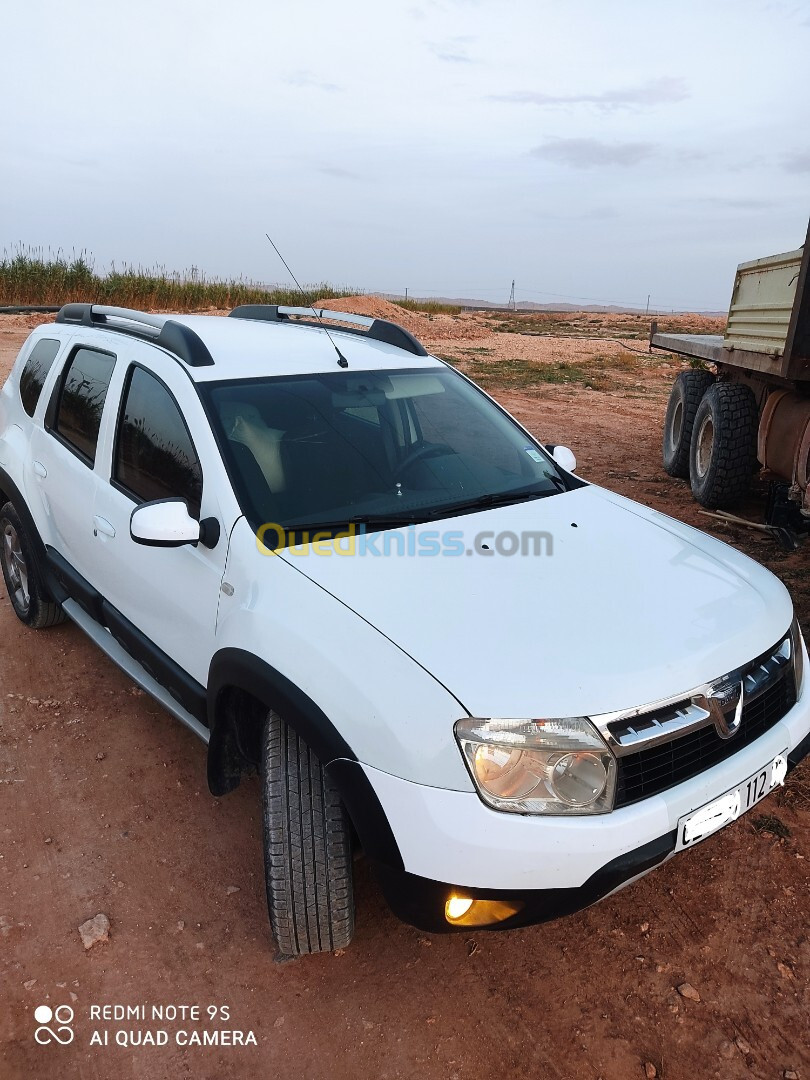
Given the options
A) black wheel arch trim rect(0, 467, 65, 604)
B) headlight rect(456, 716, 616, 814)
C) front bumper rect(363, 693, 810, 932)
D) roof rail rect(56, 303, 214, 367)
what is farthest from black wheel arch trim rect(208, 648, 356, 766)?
black wheel arch trim rect(0, 467, 65, 604)

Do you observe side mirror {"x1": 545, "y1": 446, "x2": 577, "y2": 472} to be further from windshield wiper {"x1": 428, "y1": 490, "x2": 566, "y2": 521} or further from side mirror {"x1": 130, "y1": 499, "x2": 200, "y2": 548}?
side mirror {"x1": 130, "y1": 499, "x2": 200, "y2": 548}

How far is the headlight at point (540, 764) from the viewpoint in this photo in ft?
6.17

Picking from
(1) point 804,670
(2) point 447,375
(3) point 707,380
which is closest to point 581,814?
(1) point 804,670

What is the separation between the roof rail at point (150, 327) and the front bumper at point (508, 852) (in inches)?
67.0

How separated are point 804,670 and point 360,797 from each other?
1.56 meters

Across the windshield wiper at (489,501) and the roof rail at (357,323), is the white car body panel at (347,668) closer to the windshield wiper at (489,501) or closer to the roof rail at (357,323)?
the windshield wiper at (489,501)

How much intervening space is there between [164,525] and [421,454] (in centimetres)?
107

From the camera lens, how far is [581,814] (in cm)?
191

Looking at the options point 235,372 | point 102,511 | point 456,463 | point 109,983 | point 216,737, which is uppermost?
point 235,372

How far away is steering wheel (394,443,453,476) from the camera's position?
295 cm

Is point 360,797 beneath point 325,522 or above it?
beneath

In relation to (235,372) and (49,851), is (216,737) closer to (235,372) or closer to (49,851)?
(49,851)

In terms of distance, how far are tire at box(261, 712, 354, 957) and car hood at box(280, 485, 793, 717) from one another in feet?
1.39

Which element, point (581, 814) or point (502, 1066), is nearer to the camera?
point (581, 814)
